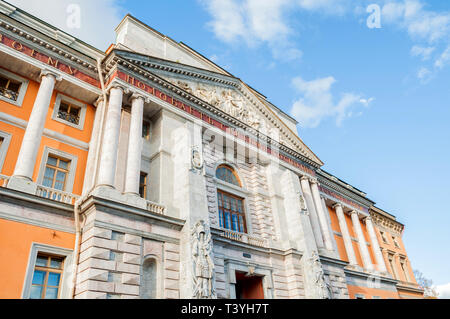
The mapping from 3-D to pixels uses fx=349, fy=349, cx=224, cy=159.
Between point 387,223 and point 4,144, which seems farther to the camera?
point 387,223

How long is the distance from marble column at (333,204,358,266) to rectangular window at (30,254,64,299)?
81.8 ft

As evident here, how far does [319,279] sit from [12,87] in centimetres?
2042

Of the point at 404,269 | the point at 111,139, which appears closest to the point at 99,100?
the point at 111,139

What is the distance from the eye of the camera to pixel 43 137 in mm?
17016

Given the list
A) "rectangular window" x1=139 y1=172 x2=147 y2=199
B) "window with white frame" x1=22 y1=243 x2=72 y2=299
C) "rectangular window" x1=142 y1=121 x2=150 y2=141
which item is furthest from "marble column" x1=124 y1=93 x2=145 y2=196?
"window with white frame" x1=22 y1=243 x2=72 y2=299

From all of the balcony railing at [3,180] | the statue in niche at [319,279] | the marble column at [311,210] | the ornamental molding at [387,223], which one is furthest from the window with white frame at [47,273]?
the ornamental molding at [387,223]

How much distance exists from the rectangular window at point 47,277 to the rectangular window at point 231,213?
956cm

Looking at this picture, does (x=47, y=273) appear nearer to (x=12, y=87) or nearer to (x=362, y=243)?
(x=12, y=87)

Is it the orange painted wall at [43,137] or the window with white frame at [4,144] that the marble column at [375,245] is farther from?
the window with white frame at [4,144]

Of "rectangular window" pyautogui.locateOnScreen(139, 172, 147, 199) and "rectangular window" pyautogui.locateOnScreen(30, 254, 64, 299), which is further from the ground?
"rectangular window" pyautogui.locateOnScreen(139, 172, 147, 199)

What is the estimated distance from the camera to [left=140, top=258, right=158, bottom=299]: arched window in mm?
14587

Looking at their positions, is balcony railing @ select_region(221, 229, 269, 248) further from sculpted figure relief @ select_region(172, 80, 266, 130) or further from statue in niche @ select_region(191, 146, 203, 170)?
sculpted figure relief @ select_region(172, 80, 266, 130)

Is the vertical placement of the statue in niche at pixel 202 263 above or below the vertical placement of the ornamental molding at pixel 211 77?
below

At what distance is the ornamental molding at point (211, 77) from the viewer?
64.7 feet
